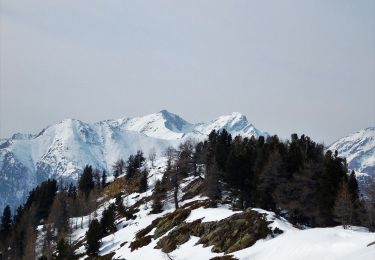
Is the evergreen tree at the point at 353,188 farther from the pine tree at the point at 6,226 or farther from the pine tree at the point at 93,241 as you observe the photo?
the pine tree at the point at 6,226

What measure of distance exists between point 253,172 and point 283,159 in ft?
25.8

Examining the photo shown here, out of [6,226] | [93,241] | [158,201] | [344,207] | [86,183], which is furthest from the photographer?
[86,183]

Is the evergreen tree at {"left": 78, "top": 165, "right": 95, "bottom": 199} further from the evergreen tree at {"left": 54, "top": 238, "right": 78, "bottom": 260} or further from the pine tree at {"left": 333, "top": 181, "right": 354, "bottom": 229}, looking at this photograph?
the pine tree at {"left": 333, "top": 181, "right": 354, "bottom": 229}

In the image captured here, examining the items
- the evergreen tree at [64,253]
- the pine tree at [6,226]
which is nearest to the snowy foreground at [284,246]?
the evergreen tree at [64,253]

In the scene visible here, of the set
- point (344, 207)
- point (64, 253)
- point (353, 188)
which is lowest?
point (64, 253)

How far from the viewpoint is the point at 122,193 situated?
147 metres

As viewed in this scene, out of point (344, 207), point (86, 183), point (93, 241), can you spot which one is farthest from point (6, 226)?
point (344, 207)

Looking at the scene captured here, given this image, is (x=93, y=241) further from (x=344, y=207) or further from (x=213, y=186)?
(x=344, y=207)

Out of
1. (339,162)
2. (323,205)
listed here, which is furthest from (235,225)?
(339,162)

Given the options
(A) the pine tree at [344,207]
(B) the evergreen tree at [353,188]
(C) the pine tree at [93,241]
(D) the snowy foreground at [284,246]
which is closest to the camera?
(D) the snowy foreground at [284,246]

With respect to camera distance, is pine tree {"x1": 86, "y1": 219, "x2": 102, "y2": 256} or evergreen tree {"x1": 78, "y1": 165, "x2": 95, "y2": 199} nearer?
pine tree {"x1": 86, "y1": 219, "x2": 102, "y2": 256}

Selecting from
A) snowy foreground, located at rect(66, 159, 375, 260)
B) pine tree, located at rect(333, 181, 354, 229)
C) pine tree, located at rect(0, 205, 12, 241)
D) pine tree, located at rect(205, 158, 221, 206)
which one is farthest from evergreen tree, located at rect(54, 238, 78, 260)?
pine tree, located at rect(0, 205, 12, 241)

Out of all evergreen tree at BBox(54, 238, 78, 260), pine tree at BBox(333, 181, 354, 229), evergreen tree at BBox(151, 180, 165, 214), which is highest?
pine tree at BBox(333, 181, 354, 229)

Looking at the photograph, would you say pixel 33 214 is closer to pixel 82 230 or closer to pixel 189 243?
pixel 82 230
